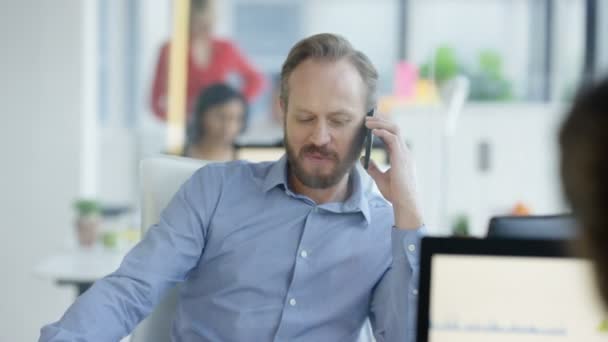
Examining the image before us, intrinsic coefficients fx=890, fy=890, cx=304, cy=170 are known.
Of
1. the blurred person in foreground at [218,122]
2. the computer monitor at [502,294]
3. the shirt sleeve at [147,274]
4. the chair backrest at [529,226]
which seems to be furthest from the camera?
the blurred person in foreground at [218,122]

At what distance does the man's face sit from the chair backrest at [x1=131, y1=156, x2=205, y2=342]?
244mm

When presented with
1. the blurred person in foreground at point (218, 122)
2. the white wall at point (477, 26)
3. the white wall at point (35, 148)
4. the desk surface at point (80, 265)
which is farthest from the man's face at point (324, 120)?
the white wall at point (477, 26)

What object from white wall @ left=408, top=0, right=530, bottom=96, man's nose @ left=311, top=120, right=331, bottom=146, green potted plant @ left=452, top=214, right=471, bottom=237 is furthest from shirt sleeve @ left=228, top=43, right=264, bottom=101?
man's nose @ left=311, top=120, right=331, bottom=146

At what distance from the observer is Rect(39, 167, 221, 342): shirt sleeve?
1438mm

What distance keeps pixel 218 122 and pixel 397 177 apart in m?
2.27

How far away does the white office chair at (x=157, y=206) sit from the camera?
1.75 metres

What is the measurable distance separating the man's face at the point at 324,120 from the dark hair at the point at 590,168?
1.22 meters

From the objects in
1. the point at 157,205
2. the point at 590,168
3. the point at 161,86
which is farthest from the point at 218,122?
the point at 590,168

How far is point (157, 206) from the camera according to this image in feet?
5.76

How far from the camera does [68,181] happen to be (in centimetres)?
398

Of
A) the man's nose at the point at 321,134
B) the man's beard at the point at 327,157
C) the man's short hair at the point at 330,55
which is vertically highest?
the man's short hair at the point at 330,55

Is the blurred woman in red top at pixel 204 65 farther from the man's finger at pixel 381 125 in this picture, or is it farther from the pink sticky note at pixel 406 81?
the man's finger at pixel 381 125

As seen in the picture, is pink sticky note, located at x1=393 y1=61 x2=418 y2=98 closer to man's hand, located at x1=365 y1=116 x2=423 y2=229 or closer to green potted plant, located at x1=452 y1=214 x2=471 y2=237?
green potted plant, located at x1=452 y1=214 x2=471 y2=237

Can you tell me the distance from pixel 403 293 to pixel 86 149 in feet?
9.14
